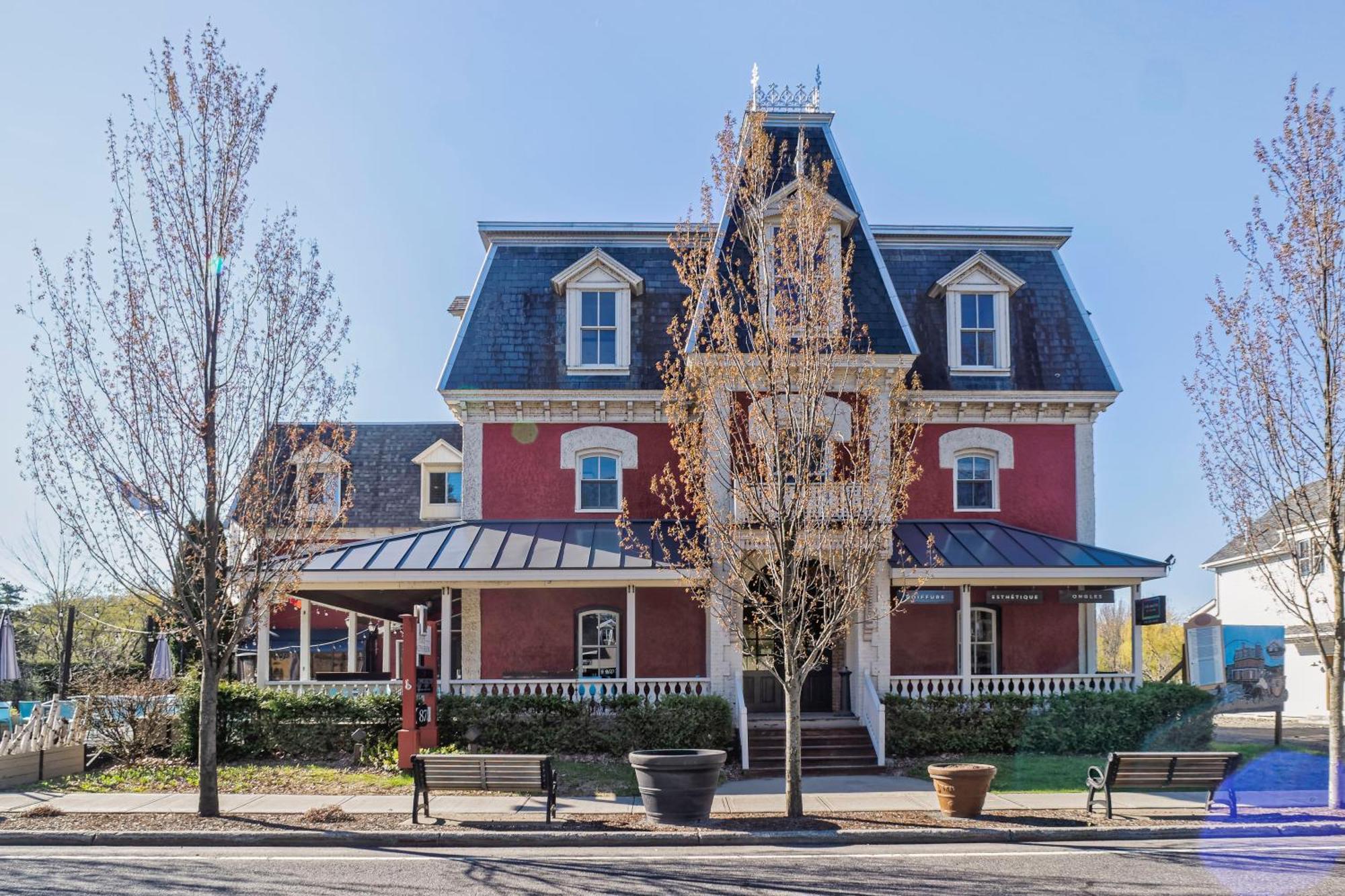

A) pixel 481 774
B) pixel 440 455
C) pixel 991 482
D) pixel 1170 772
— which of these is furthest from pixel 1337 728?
pixel 440 455

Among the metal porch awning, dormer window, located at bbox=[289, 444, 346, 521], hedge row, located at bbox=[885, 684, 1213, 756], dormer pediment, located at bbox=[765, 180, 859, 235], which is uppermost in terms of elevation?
dormer pediment, located at bbox=[765, 180, 859, 235]

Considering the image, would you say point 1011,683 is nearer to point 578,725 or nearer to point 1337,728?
point 1337,728

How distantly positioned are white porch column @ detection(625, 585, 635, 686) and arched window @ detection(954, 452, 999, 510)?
678cm

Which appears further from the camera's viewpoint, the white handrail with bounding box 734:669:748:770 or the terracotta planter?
the white handrail with bounding box 734:669:748:770

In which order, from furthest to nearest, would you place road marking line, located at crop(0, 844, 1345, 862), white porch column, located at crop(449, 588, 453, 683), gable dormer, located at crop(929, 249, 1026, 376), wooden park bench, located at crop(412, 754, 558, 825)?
gable dormer, located at crop(929, 249, 1026, 376)
white porch column, located at crop(449, 588, 453, 683)
wooden park bench, located at crop(412, 754, 558, 825)
road marking line, located at crop(0, 844, 1345, 862)

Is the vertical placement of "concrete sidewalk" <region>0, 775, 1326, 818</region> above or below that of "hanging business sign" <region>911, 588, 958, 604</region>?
below

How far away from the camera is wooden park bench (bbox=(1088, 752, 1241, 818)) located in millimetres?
13953

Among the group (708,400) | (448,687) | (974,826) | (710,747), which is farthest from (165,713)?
(974,826)

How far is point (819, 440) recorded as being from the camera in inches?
606

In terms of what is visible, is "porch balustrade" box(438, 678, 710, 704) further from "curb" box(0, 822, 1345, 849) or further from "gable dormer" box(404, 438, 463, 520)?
"gable dormer" box(404, 438, 463, 520)

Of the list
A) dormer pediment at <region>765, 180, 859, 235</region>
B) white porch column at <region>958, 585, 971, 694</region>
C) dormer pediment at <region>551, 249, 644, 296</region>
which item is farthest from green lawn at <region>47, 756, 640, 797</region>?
Answer: dormer pediment at <region>765, 180, 859, 235</region>

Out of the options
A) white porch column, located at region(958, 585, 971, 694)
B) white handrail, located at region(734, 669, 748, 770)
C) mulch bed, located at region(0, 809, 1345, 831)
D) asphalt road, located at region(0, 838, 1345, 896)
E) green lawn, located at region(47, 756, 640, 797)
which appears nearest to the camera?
asphalt road, located at region(0, 838, 1345, 896)

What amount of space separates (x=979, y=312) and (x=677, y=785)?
1334 centimetres

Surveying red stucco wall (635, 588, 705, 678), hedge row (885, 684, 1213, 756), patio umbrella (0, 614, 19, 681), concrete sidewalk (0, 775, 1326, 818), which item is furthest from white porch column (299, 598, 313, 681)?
hedge row (885, 684, 1213, 756)
